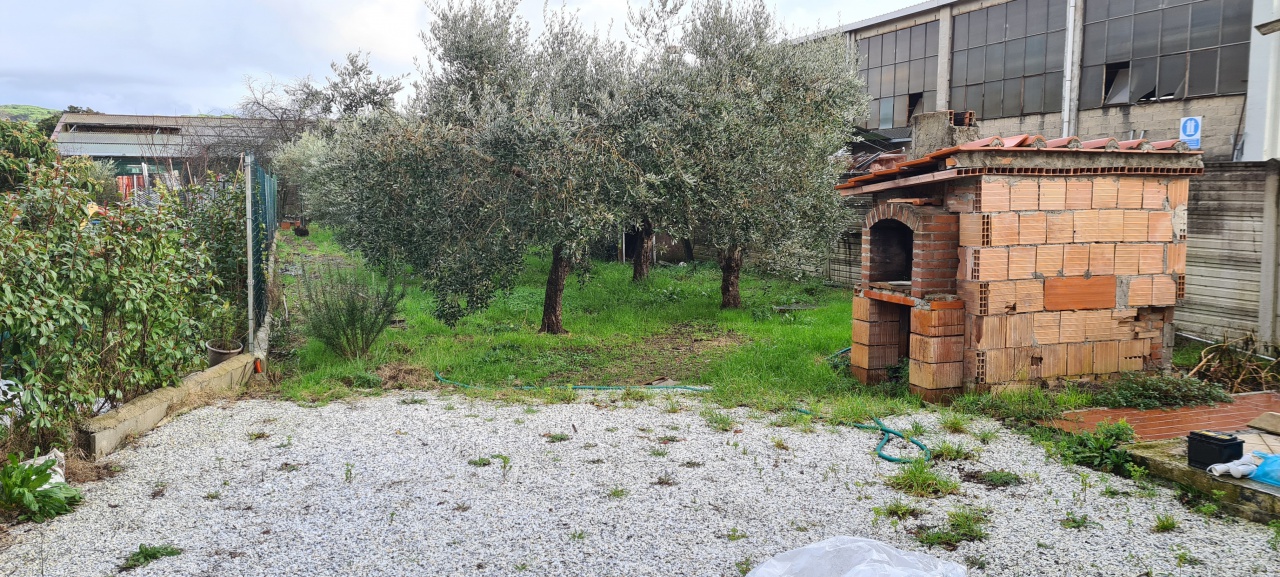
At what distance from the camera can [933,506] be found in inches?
171

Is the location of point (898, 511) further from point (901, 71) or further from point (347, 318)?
point (901, 71)

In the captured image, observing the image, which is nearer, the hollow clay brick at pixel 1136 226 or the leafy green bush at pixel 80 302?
the leafy green bush at pixel 80 302

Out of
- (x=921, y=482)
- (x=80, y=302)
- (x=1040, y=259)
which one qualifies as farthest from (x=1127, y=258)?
(x=80, y=302)

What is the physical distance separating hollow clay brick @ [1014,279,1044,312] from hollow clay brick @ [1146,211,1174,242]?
129 centimetres

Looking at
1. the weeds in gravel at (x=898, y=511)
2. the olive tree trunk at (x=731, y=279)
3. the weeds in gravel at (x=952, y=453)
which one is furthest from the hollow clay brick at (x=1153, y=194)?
the olive tree trunk at (x=731, y=279)

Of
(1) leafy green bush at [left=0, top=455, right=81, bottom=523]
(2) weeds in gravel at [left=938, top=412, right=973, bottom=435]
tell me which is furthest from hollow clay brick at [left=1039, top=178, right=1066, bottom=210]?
(1) leafy green bush at [left=0, top=455, right=81, bottom=523]

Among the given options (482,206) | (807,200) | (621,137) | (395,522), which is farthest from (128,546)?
(807,200)

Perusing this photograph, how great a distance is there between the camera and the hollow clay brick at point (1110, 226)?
22.4 ft

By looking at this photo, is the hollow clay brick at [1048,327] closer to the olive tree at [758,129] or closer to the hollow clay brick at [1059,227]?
the hollow clay brick at [1059,227]

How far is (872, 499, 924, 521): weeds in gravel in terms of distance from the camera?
4.20 metres

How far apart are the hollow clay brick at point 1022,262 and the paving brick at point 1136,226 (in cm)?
102

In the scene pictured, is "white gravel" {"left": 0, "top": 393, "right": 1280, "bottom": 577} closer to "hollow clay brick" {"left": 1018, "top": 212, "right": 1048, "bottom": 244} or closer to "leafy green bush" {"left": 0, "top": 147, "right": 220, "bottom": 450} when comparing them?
"leafy green bush" {"left": 0, "top": 147, "right": 220, "bottom": 450}

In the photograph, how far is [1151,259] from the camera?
23.1ft

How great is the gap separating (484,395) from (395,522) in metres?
3.22
